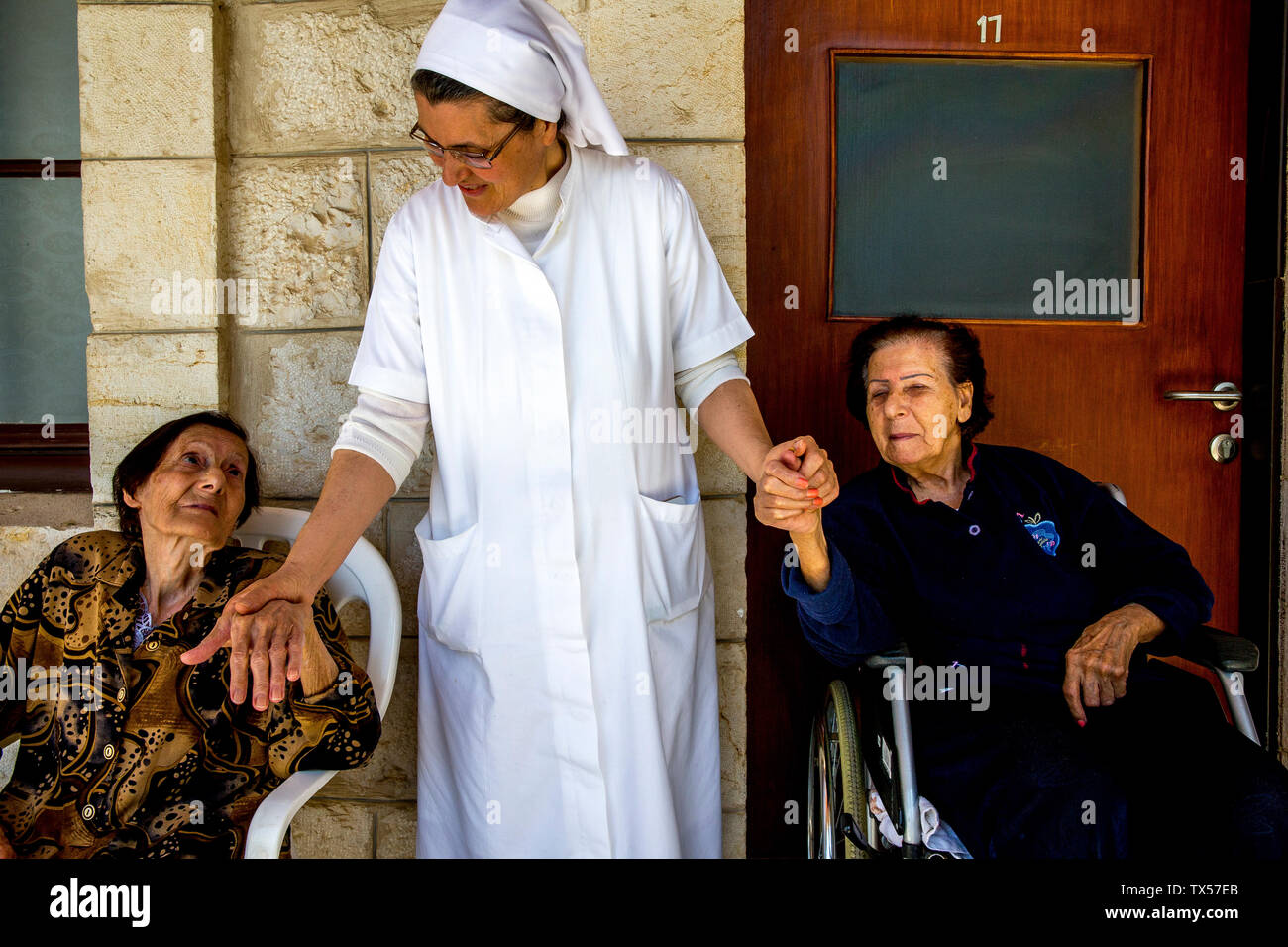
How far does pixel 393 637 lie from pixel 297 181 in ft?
3.95

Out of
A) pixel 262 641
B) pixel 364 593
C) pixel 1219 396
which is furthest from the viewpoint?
pixel 1219 396

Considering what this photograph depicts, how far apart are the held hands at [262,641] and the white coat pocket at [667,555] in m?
0.69

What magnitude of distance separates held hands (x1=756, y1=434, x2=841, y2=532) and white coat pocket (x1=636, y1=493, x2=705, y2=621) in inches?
14.7

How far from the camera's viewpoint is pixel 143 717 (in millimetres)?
1800

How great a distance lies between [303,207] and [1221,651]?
2.31 meters

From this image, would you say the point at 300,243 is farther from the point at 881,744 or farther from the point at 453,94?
the point at 881,744

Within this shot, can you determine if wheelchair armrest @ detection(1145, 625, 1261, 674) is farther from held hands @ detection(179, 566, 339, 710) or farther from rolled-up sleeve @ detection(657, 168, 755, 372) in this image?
held hands @ detection(179, 566, 339, 710)

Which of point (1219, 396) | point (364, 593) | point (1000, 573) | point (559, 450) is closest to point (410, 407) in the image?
point (559, 450)

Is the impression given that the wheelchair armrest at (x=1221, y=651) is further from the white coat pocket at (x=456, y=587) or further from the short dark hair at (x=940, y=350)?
the white coat pocket at (x=456, y=587)

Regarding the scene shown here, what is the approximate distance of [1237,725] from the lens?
181 centimetres

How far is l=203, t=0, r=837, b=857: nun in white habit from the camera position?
1.88 m

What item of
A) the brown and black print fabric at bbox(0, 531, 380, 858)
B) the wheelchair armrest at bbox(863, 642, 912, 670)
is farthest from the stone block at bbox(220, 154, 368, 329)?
the wheelchair armrest at bbox(863, 642, 912, 670)

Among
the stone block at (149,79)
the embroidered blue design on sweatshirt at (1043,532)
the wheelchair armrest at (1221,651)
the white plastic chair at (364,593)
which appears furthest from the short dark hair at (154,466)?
the wheelchair armrest at (1221,651)
